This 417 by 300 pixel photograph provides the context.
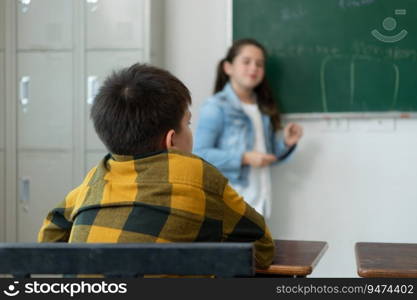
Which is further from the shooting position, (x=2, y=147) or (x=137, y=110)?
(x=2, y=147)

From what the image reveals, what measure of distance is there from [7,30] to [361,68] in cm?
215

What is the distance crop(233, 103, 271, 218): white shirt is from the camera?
14.2ft

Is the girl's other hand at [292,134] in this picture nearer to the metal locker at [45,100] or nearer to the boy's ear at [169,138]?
the metal locker at [45,100]

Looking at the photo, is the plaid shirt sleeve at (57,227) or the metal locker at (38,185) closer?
the plaid shirt sleeve at (57,227)

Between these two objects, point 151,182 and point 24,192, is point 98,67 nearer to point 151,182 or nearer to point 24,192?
point 24,192

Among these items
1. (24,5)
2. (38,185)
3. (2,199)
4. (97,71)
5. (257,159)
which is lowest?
(2,199)

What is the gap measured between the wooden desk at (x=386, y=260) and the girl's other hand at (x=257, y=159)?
178 cm

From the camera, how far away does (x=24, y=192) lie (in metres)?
4.64

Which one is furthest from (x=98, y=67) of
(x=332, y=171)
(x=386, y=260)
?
(x=386, y=260)

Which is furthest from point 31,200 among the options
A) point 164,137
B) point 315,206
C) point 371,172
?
point 164,137

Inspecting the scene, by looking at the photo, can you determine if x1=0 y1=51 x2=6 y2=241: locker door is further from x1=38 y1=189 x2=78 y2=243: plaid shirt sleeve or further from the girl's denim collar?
x1=38 y1=189 x2=78 y2=243: plaid shirt sleeve

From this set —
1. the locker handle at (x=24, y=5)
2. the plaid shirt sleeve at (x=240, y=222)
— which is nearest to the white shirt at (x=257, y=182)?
the locker handle at (x=24, y=5)

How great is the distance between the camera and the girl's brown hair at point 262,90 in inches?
170

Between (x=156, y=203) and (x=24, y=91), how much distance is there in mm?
3202
